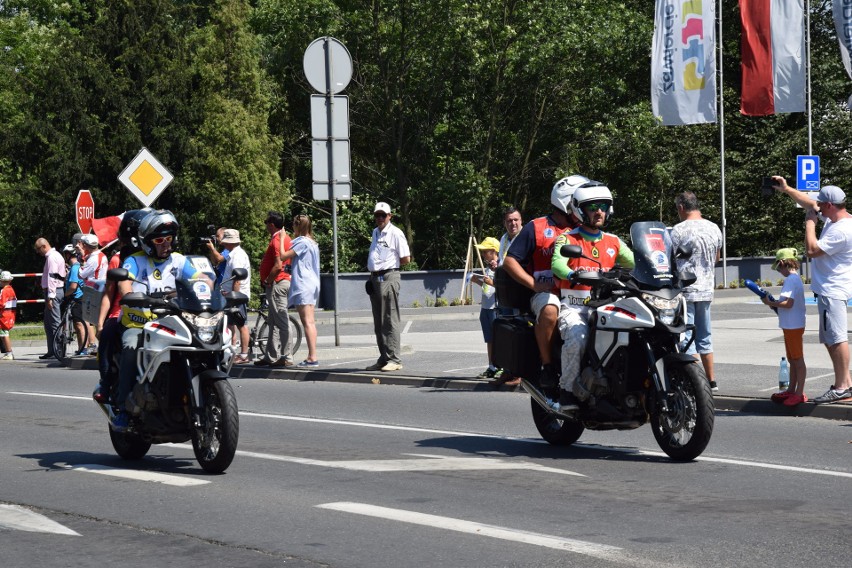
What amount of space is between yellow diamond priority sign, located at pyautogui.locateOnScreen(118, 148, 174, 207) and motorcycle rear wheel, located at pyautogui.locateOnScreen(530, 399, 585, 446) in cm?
1078

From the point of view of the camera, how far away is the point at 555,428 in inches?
402

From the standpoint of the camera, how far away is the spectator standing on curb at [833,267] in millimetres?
11805

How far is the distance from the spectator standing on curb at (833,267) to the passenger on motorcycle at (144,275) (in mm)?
5282

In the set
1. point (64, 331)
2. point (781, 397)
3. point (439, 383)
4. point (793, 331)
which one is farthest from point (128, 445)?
point (64, 331)

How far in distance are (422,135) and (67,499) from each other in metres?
39.5

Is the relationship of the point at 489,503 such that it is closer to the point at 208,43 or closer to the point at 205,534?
the point at 205,534

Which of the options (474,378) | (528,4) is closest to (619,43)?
(528,4)

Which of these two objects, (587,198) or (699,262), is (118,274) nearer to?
(587,198)

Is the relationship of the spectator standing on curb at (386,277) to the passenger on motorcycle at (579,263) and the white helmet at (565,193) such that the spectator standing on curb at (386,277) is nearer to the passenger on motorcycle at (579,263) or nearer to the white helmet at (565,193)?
the white helmet at (565,193)

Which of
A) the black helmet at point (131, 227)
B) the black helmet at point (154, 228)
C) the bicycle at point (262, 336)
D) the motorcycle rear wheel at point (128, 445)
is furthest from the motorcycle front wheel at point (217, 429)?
the bicycle at point (262, 336)

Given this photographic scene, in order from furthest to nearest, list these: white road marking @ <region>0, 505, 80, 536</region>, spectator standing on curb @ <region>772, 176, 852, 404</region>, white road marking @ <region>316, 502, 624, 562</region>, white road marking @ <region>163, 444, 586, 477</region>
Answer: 1. spectator standing on curb @ <region>772, 176, 852, 404</region>
2. white road marking @ <region>163, 444, 586, 477</region>
3. white road marking @ <region>0, 505, 80, 536</region>
4. white road marking @ <region>316, 502, 624, 562</region>

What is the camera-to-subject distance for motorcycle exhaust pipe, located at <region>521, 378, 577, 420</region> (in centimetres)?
945

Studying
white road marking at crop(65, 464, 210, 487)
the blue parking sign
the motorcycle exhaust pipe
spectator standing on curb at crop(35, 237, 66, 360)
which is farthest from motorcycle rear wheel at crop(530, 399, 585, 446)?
the blue parking sign

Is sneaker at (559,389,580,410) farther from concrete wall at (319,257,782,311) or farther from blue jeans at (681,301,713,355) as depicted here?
concrete wall at (319,257,782,311)
